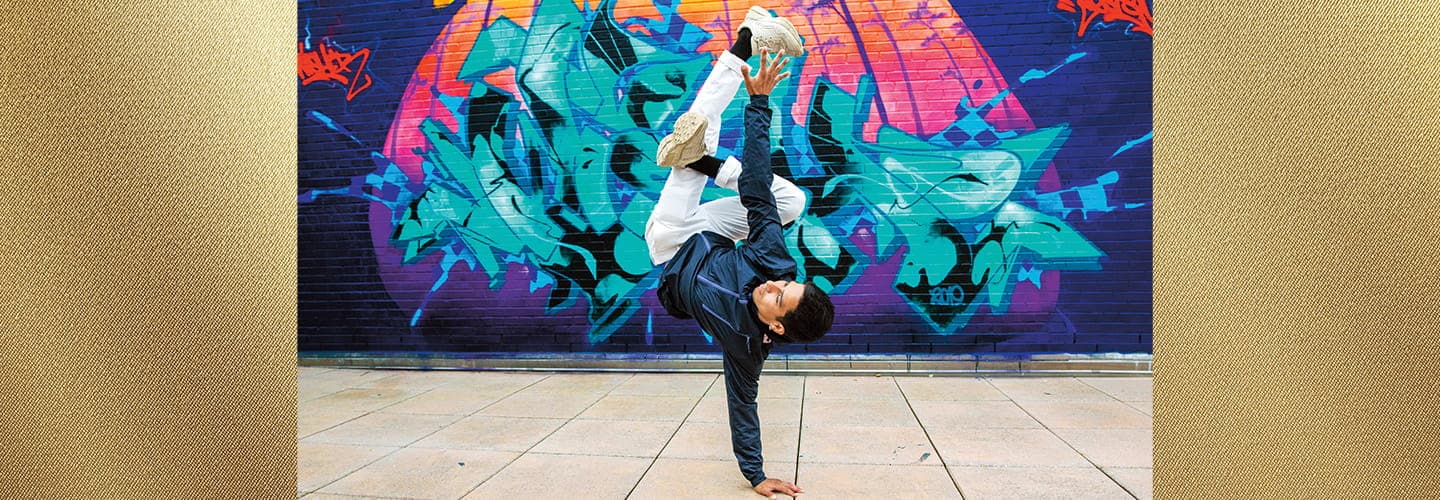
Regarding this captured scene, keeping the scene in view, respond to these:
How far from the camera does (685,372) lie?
642 centimetres

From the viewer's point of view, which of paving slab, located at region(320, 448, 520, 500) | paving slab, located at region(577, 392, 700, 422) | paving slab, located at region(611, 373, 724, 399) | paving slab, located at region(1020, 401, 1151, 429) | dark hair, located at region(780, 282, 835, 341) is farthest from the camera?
paving slab, located at region(611, 373, 724, 399)

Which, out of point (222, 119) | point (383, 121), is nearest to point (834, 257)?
point (383, 121)

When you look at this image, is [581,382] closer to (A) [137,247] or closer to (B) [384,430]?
(B) [384,430]

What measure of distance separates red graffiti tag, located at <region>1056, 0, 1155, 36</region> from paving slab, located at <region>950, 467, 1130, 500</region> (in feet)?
14.4

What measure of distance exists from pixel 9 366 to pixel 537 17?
5841 millimetres

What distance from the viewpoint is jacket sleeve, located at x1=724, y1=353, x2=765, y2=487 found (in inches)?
122

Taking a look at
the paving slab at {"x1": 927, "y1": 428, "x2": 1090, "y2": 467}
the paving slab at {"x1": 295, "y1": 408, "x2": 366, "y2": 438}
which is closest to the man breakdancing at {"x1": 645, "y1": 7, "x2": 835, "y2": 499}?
A: the paving slab at {"x1": 927, "y1": 428, "x2": 1090, "y2": 467}

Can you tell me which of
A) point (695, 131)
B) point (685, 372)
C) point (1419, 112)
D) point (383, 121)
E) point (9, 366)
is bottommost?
point (685, 372)

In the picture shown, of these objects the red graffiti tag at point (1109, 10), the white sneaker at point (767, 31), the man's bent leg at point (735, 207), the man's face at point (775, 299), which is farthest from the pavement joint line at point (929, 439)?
the red graffiti tag at point (1109, 10)

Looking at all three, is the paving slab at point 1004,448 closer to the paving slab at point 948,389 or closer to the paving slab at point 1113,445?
the paving slab at point 1113,445

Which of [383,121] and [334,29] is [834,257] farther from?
[334,29]

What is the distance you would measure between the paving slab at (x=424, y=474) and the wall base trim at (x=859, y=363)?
8.72 feet

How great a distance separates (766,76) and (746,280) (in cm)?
88

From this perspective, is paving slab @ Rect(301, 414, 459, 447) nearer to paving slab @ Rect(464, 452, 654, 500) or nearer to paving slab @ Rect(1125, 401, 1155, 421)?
paving slab @ Rect(464, 452, 654, 500)
